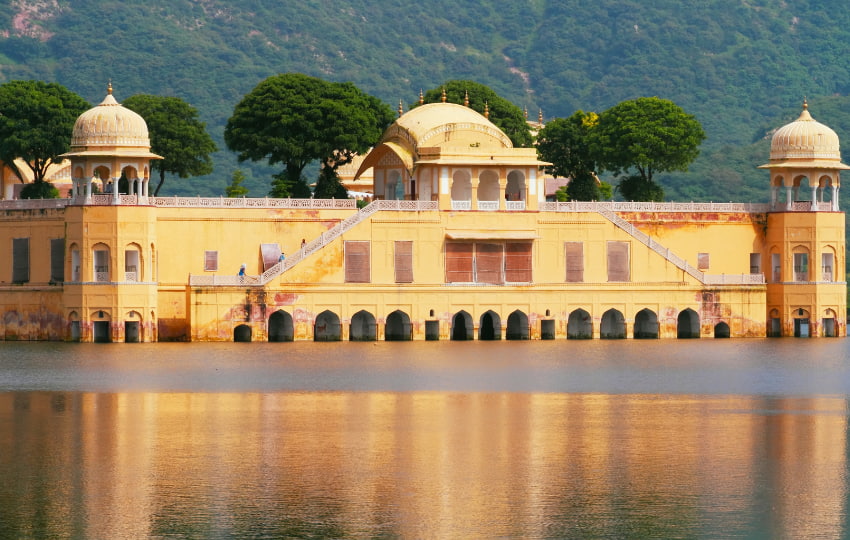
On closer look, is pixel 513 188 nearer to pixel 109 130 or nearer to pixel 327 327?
pixel 327 327

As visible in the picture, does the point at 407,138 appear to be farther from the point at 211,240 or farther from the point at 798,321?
the point at 798,321

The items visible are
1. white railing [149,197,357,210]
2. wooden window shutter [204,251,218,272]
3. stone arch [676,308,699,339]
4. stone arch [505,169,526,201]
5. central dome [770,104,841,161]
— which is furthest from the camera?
stone arch [505,169,526,201]

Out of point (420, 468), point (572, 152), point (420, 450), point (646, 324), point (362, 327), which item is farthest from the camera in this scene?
point (572, 152)

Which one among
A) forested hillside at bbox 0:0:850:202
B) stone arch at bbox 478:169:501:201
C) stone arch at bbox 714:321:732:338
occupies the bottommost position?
stone arch at bbox 714:321:732:338

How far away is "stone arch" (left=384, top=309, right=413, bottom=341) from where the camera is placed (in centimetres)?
6931

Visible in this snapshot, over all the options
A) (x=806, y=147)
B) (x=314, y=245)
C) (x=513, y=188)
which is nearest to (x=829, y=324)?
(x=806, y=147)

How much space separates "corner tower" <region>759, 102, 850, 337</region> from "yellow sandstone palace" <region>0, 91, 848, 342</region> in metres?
0.08

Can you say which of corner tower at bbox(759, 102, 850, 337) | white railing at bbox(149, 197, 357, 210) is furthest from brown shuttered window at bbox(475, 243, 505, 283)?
corner tower at bbox(759, 102, 850, 337)

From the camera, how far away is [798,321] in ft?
245

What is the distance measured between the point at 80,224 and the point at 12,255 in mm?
4649

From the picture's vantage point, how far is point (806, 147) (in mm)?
73875

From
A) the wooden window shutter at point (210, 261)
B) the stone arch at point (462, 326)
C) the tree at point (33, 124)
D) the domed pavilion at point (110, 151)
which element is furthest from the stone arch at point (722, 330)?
the tree at point (33, 124)

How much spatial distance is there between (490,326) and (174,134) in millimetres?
16759

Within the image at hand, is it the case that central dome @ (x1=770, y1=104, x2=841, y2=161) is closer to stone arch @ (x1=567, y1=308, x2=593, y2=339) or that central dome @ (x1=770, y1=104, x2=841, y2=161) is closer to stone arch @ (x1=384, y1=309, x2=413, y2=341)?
stone arch @ (x1=567, y1=308, x2=593, y2=339)
